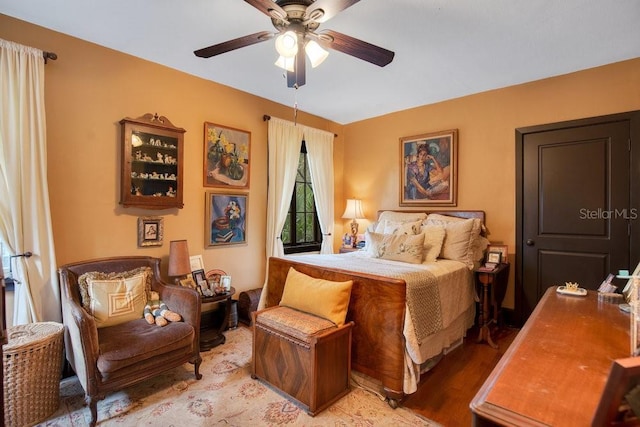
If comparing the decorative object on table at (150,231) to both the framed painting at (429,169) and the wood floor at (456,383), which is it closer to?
the wood floor at (456,383)

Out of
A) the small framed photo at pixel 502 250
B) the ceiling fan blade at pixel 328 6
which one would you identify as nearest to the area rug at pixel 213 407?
the small framed photo at pixel 502 250

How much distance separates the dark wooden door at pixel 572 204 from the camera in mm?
2920

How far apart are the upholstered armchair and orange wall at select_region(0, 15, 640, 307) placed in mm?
340

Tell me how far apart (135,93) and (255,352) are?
2.49 meters

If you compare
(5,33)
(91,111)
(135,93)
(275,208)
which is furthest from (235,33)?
(275,208)

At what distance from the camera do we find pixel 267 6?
1671 mm

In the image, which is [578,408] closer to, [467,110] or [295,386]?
[295,386]

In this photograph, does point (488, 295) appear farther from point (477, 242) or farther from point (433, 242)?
point (433, 242)

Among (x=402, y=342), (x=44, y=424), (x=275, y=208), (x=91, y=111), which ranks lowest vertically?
(x=44, y=424)

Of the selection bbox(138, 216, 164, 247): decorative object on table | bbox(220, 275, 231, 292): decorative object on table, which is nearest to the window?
bbox(220, 275, 231, 292): decorative object on table

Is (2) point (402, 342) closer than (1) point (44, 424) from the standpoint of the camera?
No

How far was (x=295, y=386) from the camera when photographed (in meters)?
2.11

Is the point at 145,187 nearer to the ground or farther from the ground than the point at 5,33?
nearer to the ground

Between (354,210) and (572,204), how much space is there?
2462 mm
